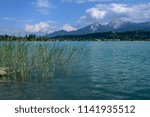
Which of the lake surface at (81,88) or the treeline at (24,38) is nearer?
the lake surface at (81,88)

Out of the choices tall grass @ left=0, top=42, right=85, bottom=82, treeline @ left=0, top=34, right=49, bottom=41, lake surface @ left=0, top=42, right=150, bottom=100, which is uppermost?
treeline @ left=0, top=34, right=49, bottom=41

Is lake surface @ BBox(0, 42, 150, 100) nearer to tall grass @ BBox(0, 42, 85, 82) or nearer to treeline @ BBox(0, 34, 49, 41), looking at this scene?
tall grass @ BBox(0, 42, 85, 82)

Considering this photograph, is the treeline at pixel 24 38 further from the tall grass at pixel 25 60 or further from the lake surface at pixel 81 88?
the lake surface at pixel 81 88

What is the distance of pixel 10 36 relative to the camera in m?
22.2

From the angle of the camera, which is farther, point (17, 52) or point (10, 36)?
point (10, 36)

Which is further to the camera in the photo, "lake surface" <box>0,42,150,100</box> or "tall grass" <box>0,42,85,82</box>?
"tall grass" <box>0,42,85,82</box>

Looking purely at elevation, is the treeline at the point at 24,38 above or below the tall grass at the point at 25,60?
above

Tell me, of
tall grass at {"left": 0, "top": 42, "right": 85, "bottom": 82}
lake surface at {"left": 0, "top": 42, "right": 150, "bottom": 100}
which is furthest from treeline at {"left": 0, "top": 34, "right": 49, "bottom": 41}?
lake surface at {"left": 0, "top": 42, "right": 150, "bottom": 100}

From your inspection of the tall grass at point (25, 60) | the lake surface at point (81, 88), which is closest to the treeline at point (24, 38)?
the tall grass at point (25, 60)

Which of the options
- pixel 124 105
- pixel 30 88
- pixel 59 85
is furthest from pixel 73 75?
pixel 124 105

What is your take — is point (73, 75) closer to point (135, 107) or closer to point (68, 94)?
point (68, 94)

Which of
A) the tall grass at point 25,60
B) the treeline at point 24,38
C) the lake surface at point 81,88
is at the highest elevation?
the treeline at point 24,38

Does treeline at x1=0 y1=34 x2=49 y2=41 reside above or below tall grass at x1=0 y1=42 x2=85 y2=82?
above

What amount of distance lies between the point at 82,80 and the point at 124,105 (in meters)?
11.0
